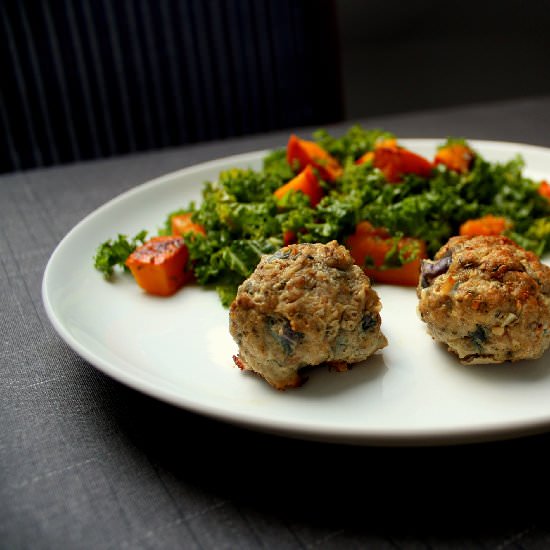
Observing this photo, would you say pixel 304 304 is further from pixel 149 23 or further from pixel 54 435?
pixel 149 23

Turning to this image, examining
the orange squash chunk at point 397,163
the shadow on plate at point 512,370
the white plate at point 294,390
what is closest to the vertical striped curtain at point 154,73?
the orange squash chunk at point 397,163

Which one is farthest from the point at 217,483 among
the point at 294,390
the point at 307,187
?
the point at 307,187

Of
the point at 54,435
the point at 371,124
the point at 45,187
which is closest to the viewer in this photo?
the point at 54,435

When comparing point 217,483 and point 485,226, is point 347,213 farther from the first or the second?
point 217,483

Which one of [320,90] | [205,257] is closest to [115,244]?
[205,257]

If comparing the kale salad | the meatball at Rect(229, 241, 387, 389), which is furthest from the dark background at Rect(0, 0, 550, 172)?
the meatball at Rect(229, 241, 387, 389)

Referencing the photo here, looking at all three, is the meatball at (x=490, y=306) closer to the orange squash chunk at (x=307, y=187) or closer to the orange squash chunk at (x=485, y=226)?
the orange squash chunk at (x=485, y=226)
